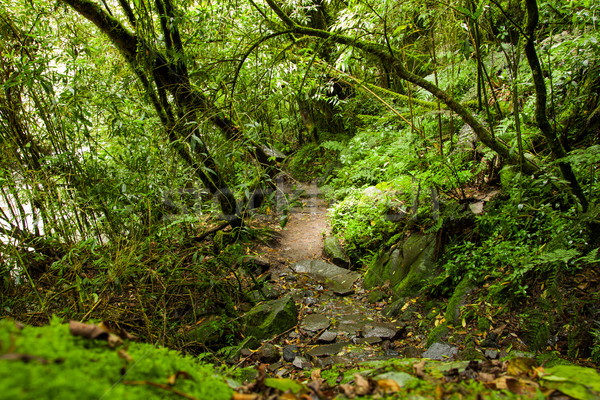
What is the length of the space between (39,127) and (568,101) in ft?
21.0

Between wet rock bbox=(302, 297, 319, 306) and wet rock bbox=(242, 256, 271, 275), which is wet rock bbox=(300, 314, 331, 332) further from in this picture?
wet rock bbox=(242, 256, 271, 275)

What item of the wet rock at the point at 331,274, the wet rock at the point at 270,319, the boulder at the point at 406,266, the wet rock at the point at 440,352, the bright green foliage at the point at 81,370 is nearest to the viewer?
the bright green foliage at the point at 81,370

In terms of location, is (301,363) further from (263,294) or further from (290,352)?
(263,294)

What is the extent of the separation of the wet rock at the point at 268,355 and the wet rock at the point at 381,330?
1.13m

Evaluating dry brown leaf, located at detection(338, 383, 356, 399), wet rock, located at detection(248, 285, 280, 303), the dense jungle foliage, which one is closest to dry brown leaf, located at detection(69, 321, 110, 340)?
dry brown leaf, located at detection(338, 383, 356, 399)

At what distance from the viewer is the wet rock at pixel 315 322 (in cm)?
399

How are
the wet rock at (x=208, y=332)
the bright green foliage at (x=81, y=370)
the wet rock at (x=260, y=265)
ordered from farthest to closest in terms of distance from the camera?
the wet rock at (x=260, y=265)
the wet rock at (x=208, y=332)
the bright green foliage at (x=81, y=370)

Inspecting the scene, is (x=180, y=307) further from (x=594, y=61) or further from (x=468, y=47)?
(x=594, y=61)

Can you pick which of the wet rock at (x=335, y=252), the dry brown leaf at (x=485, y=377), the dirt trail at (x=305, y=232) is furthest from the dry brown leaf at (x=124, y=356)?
the wet rock at (x=335, y=252)

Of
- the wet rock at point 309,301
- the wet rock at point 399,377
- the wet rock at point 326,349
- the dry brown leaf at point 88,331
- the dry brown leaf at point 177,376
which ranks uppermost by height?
the dry brown leaf at point 88,331

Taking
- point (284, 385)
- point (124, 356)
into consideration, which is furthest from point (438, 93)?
point (124, 356)

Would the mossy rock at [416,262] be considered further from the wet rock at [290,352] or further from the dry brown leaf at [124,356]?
the dry brown leaf at [124,356]

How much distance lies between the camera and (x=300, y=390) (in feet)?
3.17

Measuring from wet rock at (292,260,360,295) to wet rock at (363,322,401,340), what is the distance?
A: 1.12 meters
